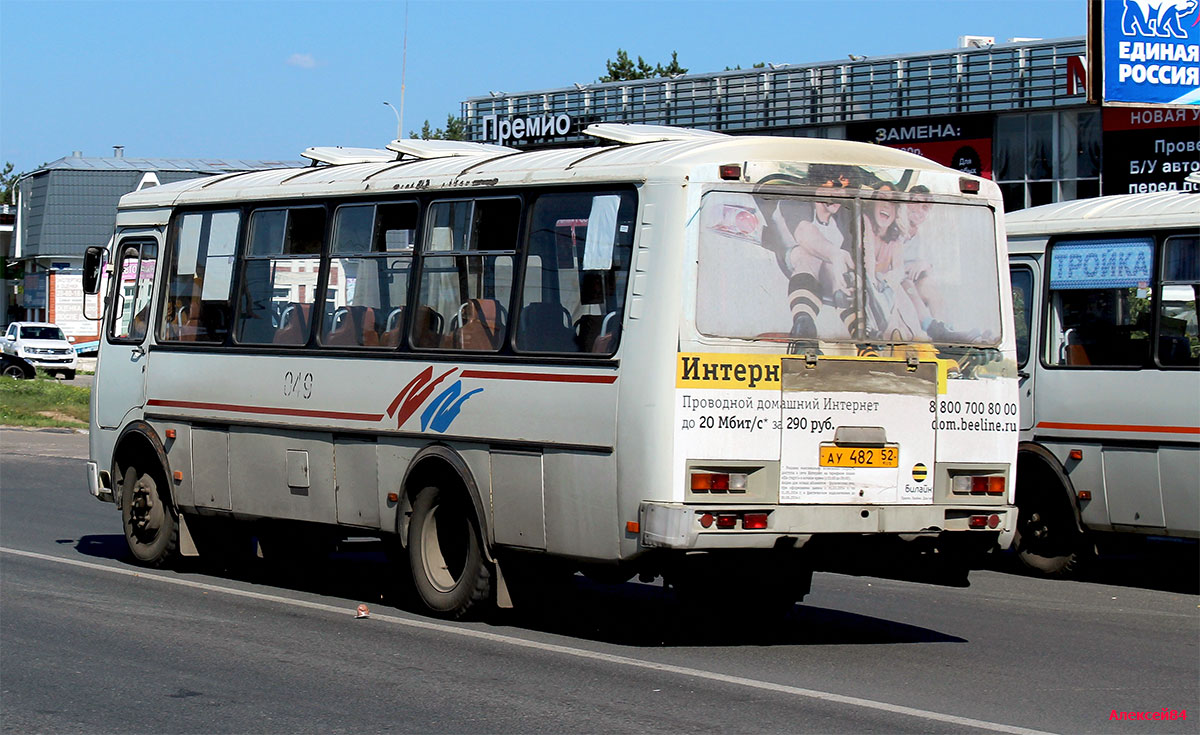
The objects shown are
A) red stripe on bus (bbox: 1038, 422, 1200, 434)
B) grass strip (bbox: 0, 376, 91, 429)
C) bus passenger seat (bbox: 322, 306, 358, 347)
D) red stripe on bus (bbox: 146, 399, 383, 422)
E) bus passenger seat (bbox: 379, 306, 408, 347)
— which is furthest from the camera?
grass strip (bbox: 0, 376, 91, 429)

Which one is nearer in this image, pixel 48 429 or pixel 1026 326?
pixel 1026 326

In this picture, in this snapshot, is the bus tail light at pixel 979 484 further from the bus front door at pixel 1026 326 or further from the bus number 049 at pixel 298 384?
the bus number 049 at pixel 298 384

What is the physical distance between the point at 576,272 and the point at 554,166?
30.0 inches

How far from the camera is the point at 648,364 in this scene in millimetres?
8922

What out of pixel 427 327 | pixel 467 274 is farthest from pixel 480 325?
pixel 427 327

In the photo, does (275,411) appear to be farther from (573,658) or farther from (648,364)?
(648,364)

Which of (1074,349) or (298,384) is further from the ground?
(1074,349)

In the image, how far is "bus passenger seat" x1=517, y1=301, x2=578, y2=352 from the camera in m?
9.63

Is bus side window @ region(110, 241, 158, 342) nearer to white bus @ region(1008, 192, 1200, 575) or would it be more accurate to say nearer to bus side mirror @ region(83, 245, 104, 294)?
bus side mirror @ region(83, 245, 104, 294)

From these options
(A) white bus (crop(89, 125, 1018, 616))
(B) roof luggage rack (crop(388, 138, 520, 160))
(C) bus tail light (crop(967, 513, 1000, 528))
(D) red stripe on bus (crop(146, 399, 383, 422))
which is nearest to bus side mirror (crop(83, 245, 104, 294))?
(D) red stripe on bus (crop(146, 399, 383, 422))

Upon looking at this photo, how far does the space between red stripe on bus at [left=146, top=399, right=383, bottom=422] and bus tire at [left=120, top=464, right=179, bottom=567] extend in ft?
2.13

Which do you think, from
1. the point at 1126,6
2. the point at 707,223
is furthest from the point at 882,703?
the point at 1126,6

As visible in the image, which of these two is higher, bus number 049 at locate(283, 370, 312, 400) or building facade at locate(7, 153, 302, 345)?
building facade at locate(7, 153, 302, 345)

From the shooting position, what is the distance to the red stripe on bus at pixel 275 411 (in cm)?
1109
